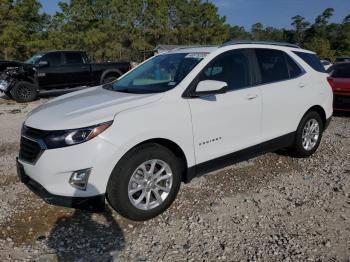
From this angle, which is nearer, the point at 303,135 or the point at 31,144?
the point at 31,144

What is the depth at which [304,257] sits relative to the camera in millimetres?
3018

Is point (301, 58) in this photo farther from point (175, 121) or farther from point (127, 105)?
point (127, 105)

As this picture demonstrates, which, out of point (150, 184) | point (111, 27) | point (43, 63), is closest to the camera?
point (150, 184)

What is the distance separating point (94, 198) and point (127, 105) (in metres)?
0.95

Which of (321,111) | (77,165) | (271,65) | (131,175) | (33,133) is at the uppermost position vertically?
(271,65)

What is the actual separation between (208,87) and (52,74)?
33.3ft

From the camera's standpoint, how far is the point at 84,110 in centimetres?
349

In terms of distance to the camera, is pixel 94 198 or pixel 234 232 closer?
pixel 94 198

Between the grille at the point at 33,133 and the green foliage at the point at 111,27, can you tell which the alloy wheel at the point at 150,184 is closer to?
the grille at the point at 33,133

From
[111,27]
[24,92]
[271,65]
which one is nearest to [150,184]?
[271,65]

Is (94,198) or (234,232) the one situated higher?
(94,198)

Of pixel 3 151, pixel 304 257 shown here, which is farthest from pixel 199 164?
pixel 3 151

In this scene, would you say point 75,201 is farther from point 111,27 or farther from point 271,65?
point 111,27

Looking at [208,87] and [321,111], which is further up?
[208,87]
